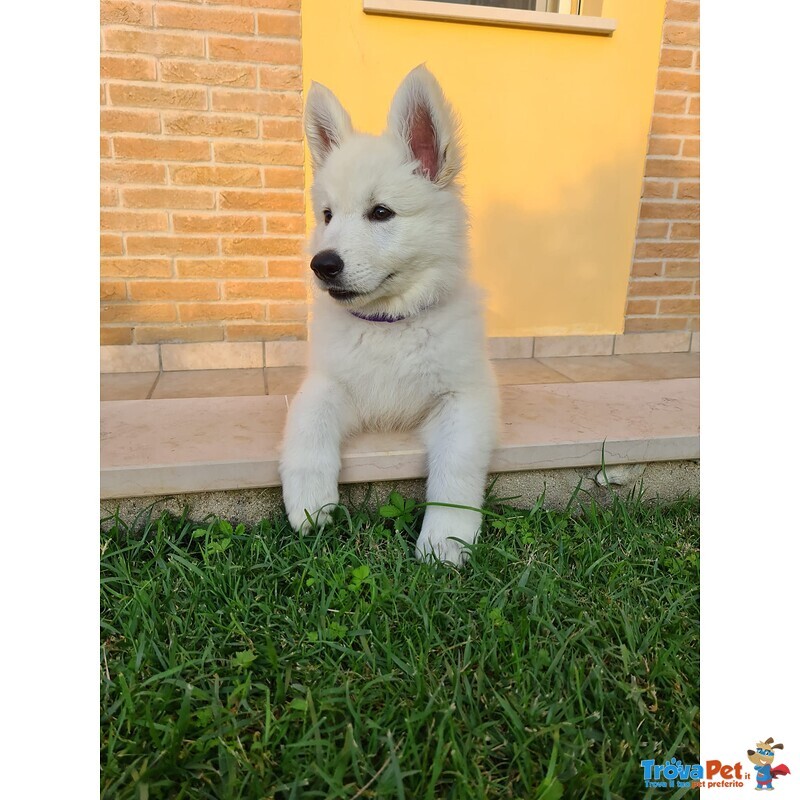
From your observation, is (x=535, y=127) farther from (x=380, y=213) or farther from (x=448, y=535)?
(x=448, y=535)

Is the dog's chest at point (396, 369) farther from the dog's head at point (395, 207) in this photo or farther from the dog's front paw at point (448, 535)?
the dog's front paw at point (448, 535)

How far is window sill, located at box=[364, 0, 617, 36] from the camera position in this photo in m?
3.18

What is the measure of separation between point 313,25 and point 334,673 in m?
3.38

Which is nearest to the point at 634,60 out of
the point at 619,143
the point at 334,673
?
the point at 619,143

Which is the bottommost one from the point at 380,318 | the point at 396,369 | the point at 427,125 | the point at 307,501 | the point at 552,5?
the point at 307,501

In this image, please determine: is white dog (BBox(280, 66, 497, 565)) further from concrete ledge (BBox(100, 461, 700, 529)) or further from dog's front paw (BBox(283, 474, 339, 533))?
concrete ledge (BBox(100, 461, 700, 529))

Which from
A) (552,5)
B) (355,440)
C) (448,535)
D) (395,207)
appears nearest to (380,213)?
(395,207)

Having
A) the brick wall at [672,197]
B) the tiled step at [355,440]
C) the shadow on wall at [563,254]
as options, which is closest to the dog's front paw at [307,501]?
the tiled step at [355,440]

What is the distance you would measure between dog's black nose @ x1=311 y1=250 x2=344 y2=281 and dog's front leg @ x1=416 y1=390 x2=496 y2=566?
660 mm

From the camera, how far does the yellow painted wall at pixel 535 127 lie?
10.8 ft

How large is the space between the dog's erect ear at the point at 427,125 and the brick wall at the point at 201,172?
1.54 meters

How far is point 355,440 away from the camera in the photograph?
223 cm

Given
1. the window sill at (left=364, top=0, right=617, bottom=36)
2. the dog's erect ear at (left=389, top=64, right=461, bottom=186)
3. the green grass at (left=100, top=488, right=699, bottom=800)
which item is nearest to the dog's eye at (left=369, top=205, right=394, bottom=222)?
the dog's erect ear at (left=389, top=64, right=461, bottom=186)
